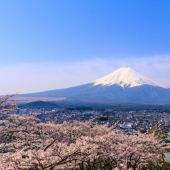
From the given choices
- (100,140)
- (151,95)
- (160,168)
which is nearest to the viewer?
(100,140)

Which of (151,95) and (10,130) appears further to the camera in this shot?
(151,95)

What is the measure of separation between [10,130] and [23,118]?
0.58m

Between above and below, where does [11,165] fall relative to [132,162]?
above

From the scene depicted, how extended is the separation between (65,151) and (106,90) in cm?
12578

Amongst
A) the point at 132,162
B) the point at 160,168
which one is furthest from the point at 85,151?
the point at 160,168

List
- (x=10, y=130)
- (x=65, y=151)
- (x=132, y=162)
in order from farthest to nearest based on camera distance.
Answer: (x=132, y=162), (x=10, y=130), (x=65, y=151)

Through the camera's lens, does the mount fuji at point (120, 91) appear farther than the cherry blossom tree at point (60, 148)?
Yes

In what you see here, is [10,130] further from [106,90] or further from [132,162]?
[106,90]

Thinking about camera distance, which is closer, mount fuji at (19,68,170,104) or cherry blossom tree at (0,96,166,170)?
cherry blossom tree at (0,96,166,170)

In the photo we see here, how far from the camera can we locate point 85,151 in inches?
191

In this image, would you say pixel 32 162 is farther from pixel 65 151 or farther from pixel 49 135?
pixel 49 135

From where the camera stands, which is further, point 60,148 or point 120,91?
point 120,91

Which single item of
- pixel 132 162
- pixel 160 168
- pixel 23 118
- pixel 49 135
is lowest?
pixel 160 168

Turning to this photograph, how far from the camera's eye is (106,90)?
130125 mm
